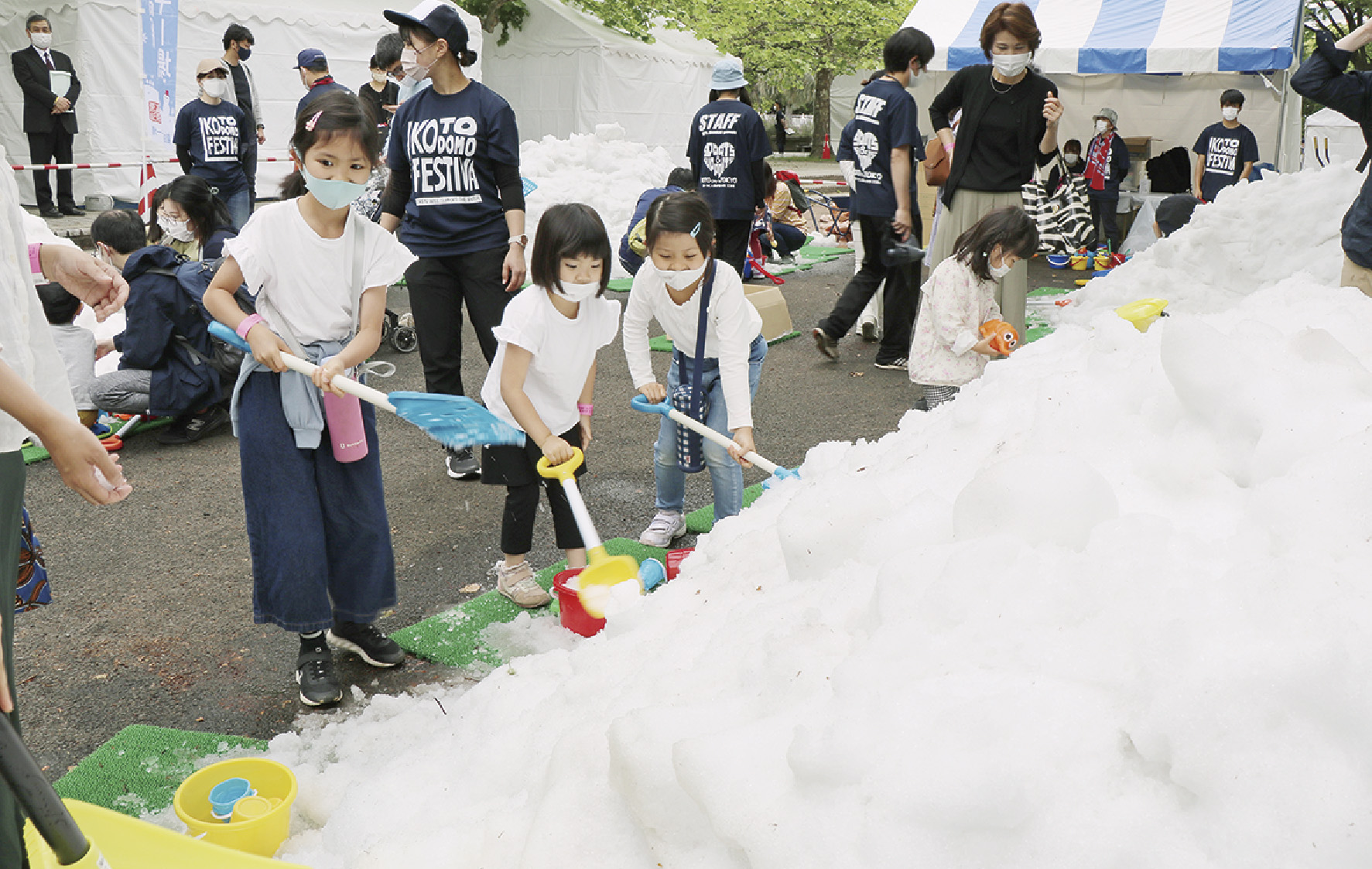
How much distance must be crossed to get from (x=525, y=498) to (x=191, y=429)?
2751mm

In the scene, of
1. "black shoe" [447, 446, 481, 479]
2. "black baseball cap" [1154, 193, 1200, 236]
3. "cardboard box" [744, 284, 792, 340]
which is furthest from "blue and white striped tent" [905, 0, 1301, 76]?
"black shoe" [447, 446, 481, 479]

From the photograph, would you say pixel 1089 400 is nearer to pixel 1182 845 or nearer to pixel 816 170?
pixel 1182 845

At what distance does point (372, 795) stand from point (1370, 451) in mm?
1849

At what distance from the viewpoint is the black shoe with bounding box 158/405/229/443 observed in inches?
213

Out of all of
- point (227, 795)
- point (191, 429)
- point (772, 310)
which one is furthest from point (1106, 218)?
point (227, 795)

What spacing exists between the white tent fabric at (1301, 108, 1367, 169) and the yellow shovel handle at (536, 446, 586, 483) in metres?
9.75

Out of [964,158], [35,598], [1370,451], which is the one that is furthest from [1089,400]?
[964,158]

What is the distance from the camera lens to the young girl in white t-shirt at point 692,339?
3.58m

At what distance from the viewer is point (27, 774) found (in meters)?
1.40

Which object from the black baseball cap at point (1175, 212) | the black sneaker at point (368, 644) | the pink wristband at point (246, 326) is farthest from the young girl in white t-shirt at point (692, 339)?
the black baseball cap at point (1175, 212)

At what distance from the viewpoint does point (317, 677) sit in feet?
9.73

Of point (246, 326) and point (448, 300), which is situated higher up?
point (246, 326)

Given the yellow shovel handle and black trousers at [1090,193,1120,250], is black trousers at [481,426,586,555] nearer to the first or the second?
the yellow shovel handle

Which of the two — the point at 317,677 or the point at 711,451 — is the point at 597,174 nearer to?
the point at 711,451
